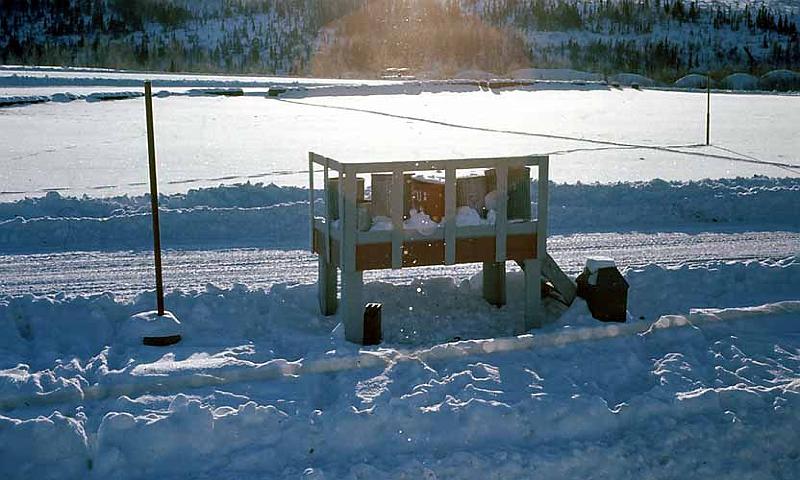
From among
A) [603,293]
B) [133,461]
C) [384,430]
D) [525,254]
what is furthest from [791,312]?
[133,461]

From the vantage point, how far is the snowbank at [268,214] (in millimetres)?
12031

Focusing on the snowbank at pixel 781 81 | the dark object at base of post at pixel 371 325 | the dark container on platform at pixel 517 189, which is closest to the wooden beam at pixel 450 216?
the dark container on platform at pixel 517 189

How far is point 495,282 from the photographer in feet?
30.5

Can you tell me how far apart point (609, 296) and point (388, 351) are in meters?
2.29

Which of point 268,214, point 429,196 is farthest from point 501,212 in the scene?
point 268,214

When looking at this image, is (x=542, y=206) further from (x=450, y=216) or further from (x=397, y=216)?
(x=397, y=216)

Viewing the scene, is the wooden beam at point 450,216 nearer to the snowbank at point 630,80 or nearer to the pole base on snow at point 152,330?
the pole base on snow at point 152,330

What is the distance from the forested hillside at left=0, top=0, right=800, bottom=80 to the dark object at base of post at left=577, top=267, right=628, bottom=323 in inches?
2445

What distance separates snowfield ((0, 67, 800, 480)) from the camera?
5.81 metres

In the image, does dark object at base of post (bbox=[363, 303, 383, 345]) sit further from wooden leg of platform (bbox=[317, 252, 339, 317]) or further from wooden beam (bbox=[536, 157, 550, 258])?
wooden beam (bbox=[536, 157, 550, 258])

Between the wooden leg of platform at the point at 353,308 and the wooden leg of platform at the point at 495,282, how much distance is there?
183 centimetres

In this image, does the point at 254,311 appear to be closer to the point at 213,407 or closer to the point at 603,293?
the point at 213,407

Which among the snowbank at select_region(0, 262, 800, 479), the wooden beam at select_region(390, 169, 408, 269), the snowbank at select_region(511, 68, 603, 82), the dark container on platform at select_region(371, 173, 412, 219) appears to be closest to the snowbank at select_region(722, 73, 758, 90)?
the snowbank at select_region(511, 68, 603, 82)

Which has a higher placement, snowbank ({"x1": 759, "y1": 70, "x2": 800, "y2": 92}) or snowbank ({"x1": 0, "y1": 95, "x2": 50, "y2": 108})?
snowbank ({"x1": 759, "y1": 70, "x2": 800, "y2": 92})
